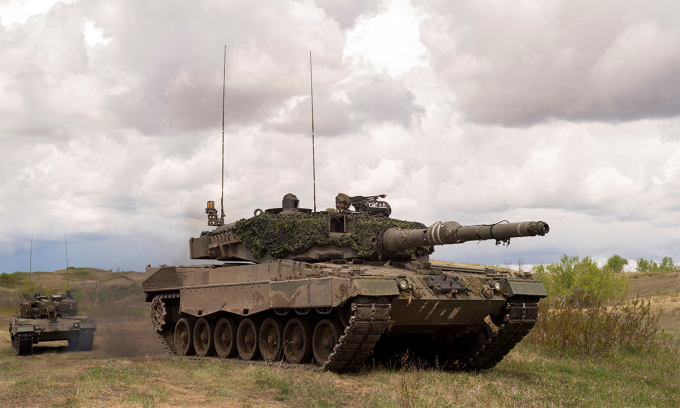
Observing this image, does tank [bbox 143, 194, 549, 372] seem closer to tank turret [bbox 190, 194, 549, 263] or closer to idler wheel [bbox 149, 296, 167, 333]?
tank turret [bbox 190, 194, 549, 263]

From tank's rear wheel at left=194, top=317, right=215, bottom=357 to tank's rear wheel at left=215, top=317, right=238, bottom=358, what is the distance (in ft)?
0.81

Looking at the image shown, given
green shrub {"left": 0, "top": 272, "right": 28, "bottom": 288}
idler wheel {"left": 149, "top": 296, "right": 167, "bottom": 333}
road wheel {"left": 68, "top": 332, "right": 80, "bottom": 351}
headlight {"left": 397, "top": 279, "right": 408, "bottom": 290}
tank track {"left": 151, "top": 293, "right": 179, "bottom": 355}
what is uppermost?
green shrub {"left": 0, "top": 272, "right": 28, "bottom": 288}

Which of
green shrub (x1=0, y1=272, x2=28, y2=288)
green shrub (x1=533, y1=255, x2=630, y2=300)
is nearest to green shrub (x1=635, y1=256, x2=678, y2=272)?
green shrub (x1=533, y1=255, x2=630, y2=300)

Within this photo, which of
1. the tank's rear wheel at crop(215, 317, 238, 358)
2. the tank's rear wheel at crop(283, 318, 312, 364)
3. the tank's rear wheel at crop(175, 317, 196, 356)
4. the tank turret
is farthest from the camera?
the tank's rear wheel at crop(175, 317, 196, 356)

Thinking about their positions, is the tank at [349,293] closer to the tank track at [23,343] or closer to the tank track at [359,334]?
the tank track at [359,334]

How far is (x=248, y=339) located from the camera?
1496cm

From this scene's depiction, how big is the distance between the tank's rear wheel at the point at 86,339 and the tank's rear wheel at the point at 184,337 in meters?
5.02

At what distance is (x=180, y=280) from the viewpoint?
17.5m

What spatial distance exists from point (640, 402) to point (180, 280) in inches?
441

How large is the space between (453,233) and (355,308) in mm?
2354

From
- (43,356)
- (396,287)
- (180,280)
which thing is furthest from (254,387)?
(43,356)

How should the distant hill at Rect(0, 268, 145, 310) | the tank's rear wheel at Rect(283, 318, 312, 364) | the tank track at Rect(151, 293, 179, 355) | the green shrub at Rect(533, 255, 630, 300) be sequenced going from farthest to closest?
1. the distant hill at Rect(0, 268, 145, 310)
2. the green shrub at Rect(533, 255, 630, 300)
3. the tank track at Rect(151, 293, 179, 355)
4. the tank's rear wheel at Rect(283, 318, 312, 364)

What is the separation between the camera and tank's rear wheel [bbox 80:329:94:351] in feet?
70.5

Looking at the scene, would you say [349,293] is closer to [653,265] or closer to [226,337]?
[226,337]
